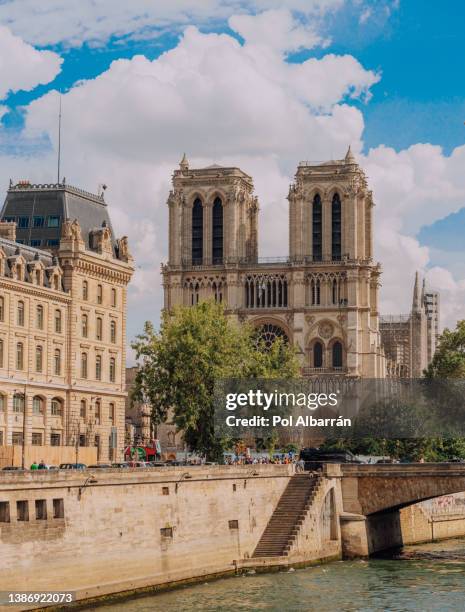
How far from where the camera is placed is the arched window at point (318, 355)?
174m

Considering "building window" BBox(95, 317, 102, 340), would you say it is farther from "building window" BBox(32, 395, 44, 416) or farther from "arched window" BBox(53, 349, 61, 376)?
"building window" BBox(32, 395, 44, 416)

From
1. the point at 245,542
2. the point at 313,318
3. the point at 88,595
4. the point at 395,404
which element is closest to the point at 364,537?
the point at 245,542

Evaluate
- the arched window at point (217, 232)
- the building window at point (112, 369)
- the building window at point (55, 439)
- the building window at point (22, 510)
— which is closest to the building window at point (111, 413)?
the building window at point (112, 369)

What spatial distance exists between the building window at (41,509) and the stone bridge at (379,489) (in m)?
25.9

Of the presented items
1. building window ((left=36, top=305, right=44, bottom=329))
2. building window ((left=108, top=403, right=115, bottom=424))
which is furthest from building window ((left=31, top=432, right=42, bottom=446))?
building window ((left=108, top=403, right=115, bottom=424))

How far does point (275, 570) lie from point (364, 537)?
10045 millimetres

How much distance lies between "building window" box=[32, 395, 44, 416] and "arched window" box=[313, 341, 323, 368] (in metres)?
85.9

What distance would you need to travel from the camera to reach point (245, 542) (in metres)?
70.2

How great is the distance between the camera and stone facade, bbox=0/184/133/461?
8706 cm

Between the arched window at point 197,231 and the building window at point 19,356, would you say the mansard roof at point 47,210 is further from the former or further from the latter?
the arched window at point 197,231

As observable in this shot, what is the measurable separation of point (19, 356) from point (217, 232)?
308ft

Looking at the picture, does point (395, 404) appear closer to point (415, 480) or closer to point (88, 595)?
point (415, 480)

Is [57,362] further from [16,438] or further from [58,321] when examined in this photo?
[16,438]

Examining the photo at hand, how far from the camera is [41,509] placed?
5456 cm
